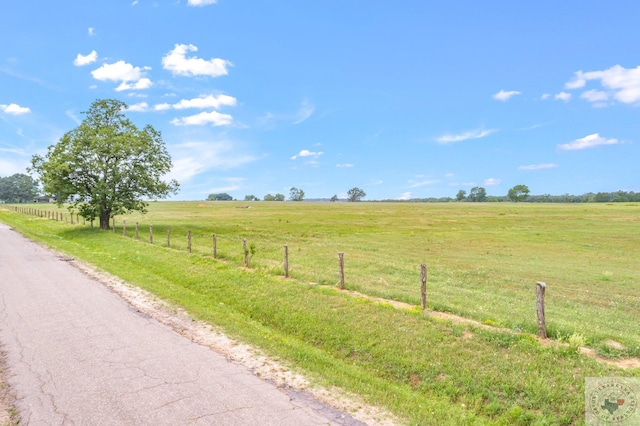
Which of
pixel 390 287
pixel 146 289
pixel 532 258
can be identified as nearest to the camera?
pixel 146 289

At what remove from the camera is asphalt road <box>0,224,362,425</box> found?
19.0 feet

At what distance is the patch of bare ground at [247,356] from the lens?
6.12 meters

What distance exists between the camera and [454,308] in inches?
445

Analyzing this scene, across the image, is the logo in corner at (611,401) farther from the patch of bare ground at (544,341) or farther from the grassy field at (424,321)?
the patch of bare ground at (544,341)

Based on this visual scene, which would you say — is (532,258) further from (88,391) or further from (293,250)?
(88,391)

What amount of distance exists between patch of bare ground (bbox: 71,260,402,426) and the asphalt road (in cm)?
23

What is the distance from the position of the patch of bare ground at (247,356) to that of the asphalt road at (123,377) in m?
0.23

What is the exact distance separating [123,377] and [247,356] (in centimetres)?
234

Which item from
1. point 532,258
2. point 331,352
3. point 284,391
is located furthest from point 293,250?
point 284,391

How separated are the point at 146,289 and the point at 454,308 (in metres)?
10.7

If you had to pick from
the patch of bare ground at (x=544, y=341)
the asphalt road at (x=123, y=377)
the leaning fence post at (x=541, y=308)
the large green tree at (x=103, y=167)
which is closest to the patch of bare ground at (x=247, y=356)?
the asphalt road at (x=123, y=377)

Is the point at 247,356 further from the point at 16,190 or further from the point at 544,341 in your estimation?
the point at 16,190

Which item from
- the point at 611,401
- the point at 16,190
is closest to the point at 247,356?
the point at 611,401

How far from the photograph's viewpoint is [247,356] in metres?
8.10
